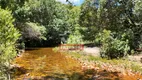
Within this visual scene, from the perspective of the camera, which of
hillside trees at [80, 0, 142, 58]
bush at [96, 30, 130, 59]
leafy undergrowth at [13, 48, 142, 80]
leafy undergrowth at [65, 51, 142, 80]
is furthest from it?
hillside trees at [80, 0, 142, 58]

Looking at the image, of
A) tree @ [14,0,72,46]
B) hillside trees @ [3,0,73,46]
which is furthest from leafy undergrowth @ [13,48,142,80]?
tree @ [14,0,72,46]

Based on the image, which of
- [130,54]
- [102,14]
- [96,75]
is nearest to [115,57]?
[130,54]

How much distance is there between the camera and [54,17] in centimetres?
4262

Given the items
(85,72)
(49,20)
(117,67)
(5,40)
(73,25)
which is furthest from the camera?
(73,25)

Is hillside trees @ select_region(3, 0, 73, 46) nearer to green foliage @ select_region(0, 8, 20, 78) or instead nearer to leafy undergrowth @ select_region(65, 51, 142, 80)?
leafy undergrowth @ select_region(65, 51, 142, 80)

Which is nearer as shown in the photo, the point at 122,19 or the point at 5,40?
the point at 5,40

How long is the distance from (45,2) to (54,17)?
9.88 feet

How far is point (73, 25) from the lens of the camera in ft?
155

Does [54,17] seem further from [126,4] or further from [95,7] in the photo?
[126,4]

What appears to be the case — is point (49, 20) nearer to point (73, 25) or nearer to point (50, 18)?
point (50, 18)

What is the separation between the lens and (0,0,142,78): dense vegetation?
10.6m

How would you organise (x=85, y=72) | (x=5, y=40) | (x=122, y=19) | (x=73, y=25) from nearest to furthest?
(x=5, y=40) → (x=85, y=72) → (x=122, y=19) → (x=73, y=25)

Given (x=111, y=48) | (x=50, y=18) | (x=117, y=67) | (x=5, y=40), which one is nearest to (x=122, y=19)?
(x=111, y=48)

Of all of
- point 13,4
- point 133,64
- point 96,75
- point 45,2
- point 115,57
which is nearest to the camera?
point 96,75
